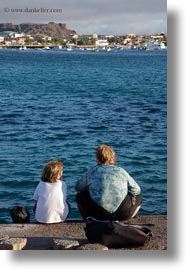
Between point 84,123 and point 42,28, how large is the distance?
87 centimetres

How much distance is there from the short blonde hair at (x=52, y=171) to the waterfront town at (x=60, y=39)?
1149mm

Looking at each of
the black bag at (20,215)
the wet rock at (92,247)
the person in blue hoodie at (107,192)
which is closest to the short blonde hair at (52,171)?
the person in blue hoodie at (107,192)

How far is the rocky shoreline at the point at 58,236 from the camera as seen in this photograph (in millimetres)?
4621

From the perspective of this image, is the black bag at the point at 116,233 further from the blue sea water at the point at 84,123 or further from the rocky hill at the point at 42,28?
the rocky hill at the point at 42,28

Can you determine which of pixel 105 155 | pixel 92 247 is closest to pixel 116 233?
pixel 92 247

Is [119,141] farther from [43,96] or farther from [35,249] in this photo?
[35,249]

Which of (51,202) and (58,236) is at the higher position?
(51,202)

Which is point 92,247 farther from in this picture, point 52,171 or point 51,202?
point 52,171

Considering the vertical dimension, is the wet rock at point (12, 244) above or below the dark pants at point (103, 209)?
below

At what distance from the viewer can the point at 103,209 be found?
480 cm

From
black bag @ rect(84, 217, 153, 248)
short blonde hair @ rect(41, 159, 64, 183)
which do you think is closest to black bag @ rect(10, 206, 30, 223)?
short blonde hair @ rect(41, 159, 64, 183)

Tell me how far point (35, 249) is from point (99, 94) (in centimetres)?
187

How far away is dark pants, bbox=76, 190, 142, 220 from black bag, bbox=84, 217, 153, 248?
18 cm
